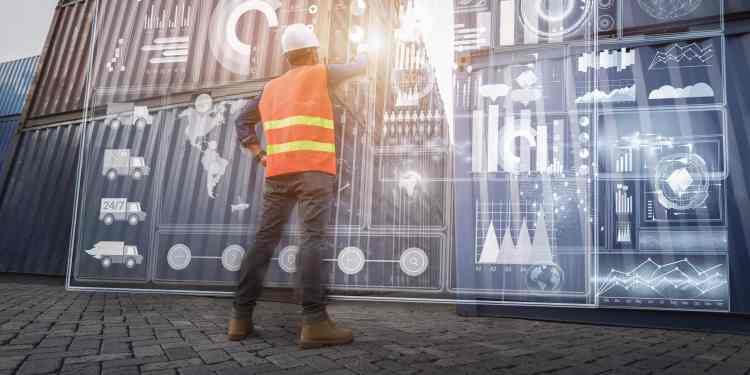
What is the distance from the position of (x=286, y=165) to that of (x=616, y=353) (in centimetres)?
217

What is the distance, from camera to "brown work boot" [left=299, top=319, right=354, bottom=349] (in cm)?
255

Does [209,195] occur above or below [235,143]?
below

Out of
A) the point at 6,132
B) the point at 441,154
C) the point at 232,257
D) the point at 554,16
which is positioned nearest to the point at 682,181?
the point at 554,16

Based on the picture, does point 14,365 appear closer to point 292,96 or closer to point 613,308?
point 292,96

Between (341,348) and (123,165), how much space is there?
4.23m

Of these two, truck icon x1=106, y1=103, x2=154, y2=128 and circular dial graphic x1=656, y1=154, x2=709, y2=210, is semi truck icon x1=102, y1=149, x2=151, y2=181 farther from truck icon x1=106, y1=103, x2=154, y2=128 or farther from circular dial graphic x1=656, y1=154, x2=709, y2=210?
circular dial graphic x1=656, y1=154, x2=709, y2=210

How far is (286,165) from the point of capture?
2764 mm

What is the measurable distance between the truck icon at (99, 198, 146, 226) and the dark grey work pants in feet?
10.5

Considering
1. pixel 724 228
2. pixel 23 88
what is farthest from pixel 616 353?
pixel 23 88

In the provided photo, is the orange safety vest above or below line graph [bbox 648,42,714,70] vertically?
below

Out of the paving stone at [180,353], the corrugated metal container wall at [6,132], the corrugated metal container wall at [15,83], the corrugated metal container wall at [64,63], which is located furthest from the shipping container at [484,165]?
the corrugated metal container wall at [15,83]

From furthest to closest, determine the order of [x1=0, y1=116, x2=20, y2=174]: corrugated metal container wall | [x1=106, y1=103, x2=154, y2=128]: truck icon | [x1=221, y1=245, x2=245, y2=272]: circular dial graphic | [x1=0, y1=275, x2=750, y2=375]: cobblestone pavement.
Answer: [x1=0, y1=116, x2=20, y2=174]: corrugated metal container wall, [x1=106, y1=103, x2=154, y2=128]: truck icon, [x1=221, y1=245, x2=245, y2=272]: circular dial graphic, [x1=0, y1=275, x2=750, y2=375]: cobblestone pavement

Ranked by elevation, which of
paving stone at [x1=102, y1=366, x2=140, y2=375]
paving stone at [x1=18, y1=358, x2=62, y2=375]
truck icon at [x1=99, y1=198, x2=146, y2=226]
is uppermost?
truck icon at [x1=99, y1=198, x2=146, y2=226]

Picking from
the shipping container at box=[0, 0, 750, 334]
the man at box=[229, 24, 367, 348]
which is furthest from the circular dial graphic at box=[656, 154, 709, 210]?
the man at box=[229, 24, 367, 348]
